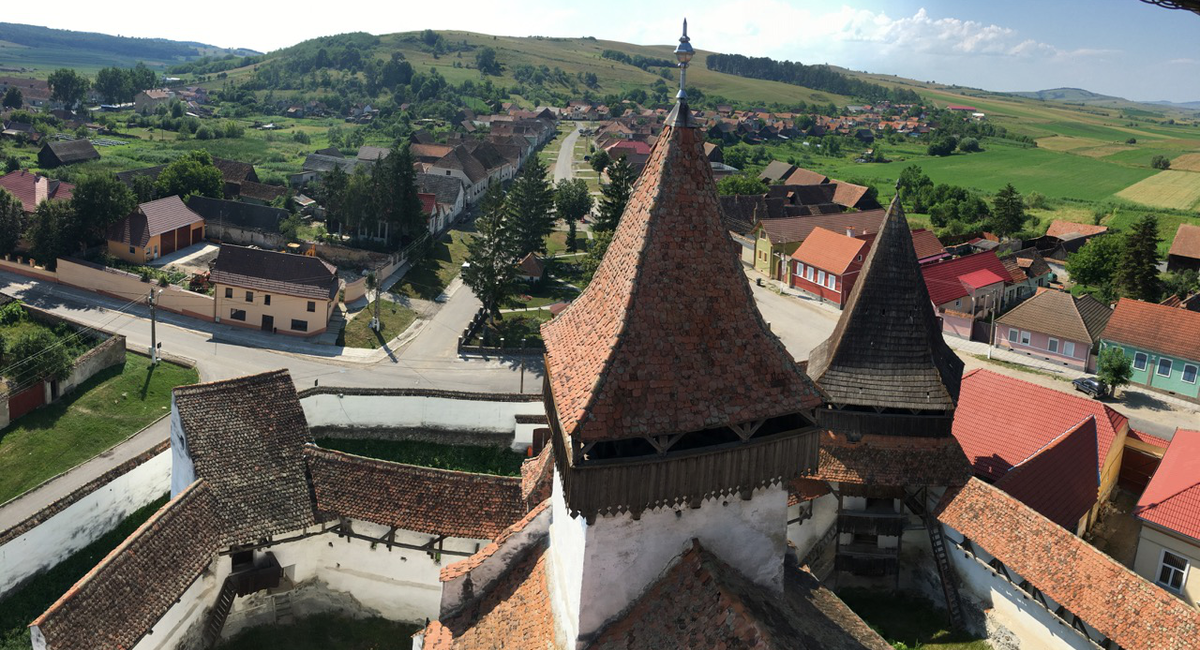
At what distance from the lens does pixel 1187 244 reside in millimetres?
76750

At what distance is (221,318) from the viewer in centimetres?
5384

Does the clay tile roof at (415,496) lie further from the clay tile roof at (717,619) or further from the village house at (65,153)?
the village house at (65,153)

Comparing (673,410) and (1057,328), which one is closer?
(673,410)

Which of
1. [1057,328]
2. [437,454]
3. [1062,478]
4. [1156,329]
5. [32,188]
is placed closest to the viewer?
[1062,478]

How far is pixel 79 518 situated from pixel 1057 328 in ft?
175

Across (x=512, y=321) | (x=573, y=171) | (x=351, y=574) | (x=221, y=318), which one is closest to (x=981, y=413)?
(x=351, y=574)

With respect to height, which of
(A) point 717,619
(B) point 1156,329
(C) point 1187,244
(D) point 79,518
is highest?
(C) point 1187,244

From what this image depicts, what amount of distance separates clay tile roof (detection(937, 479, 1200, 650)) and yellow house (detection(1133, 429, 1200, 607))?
6992mm

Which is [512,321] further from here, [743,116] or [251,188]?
[743,116]

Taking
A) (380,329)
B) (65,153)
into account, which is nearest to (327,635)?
(380,329)

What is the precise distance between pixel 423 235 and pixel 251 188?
25437 millimetres

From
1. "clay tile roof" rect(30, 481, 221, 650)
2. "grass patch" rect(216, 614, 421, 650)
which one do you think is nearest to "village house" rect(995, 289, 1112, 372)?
"grass patch" rect(216, 614, 421, 650)

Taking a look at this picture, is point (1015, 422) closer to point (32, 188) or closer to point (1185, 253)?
point (1185, 253)

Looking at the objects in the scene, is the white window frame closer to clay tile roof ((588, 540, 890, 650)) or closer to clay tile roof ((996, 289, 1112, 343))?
clay tile roof ((588, 540, 890, 650))
